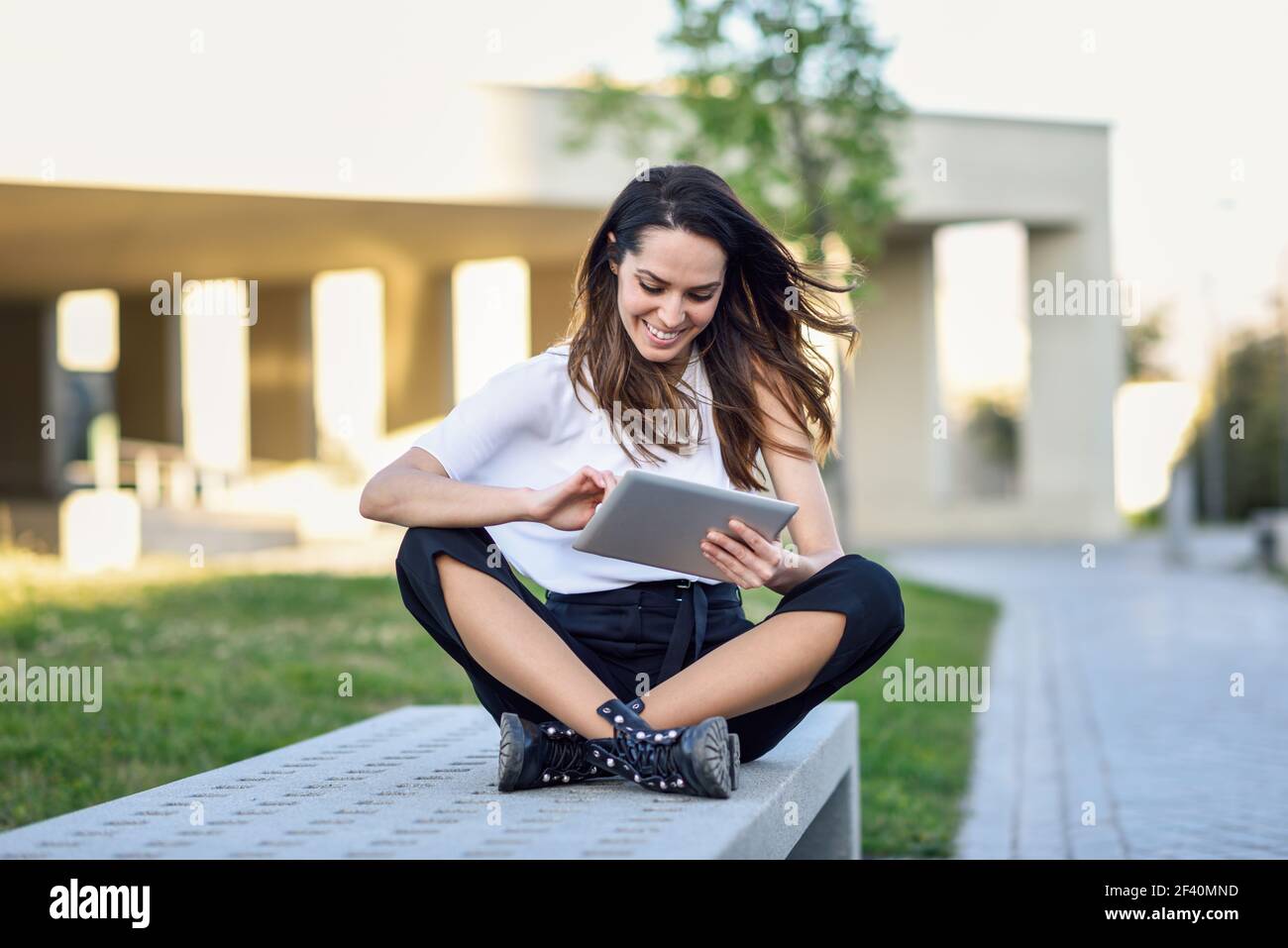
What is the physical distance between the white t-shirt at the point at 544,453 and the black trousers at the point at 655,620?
2.4 inches

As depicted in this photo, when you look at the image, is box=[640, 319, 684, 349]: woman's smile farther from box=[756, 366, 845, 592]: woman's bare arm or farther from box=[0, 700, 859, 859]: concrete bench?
box=[0, 700, 859, 859]: concrete bench

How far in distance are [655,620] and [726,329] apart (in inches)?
28.4

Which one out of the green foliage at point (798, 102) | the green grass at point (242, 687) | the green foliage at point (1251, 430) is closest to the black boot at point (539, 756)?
the green grass at point (242, 687)

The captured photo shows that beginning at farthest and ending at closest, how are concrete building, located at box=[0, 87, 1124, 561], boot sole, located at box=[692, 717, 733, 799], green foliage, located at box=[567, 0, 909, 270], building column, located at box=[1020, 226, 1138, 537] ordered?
building column, located at box=[1020, 226, 1138, 537], concrete building, located at box=[0, 87, 1124, 561], green foliage, located at box=[567, 0, 909, 270], boot sole, located at box=[692, 717, 733, 799]

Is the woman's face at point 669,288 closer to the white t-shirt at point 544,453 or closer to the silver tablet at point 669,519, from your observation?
the white t-shirt at point 544,453

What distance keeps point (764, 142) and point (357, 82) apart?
6.22 metres

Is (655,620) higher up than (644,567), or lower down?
lower down

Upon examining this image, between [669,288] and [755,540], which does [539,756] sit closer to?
[755,540]

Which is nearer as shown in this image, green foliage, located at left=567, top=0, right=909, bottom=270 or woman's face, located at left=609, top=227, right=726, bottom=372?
woman's face, located at left=609, top=227, right=726, bottom=372

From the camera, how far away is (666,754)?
240cm

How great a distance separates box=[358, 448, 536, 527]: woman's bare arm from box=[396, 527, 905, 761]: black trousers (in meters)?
0.03

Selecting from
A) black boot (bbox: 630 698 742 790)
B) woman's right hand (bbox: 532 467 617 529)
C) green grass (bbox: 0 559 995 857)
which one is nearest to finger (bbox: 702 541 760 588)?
woman's right hand (bbox: 532 467 617 529)

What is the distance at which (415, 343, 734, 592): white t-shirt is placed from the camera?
9.48 feet

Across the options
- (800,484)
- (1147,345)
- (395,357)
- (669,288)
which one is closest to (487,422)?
(669,288)
